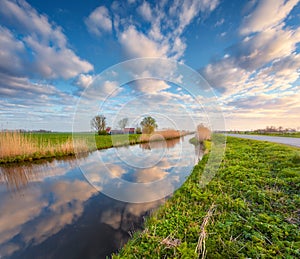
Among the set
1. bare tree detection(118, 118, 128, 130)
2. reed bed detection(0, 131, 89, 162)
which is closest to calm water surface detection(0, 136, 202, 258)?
bare tree detection(118, 118, 128, 130)

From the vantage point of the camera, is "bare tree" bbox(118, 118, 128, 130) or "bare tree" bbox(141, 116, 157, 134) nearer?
"bare tree" bbox(118, 118, 128, 130)

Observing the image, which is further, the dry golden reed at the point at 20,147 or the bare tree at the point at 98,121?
the dry golden reed at the point at 20,147

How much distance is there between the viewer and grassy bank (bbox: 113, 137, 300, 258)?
259 cm

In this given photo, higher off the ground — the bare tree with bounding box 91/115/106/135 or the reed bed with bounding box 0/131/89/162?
the bare tree with bounding box 91/115/106/135

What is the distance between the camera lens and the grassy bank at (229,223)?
8.50 feet

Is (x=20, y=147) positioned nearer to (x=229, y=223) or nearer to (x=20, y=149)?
(x=20, y=149)

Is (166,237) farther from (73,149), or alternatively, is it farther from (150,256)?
(73,149)

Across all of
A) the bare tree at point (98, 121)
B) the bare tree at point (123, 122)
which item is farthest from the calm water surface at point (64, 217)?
the bare tree at point (98, 121)

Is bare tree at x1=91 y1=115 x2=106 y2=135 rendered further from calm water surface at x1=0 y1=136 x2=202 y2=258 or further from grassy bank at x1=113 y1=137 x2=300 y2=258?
grassy bank at x1=113 y1=137 x2=300 y2=258

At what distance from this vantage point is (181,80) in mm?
6797

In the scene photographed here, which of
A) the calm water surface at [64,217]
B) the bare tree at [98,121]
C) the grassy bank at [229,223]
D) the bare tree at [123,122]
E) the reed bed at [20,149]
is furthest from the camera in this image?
the reed bed at [20,149]

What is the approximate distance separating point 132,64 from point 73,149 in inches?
465

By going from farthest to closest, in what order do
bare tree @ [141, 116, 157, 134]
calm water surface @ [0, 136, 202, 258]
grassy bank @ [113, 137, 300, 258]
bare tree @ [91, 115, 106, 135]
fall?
bare tree @ [141, 116, 157, 134], bare tree @ [91, 115, 106, 135], calm water surface @ [0, 136, 202, 258], grassy bank @ [113, 137, 300, 258]

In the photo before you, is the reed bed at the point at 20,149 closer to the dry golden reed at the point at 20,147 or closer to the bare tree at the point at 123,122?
the dry golden reed at the point at 20,147
